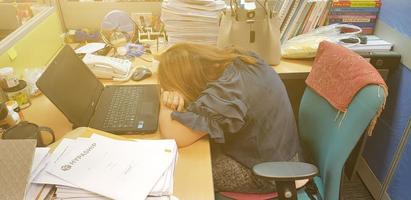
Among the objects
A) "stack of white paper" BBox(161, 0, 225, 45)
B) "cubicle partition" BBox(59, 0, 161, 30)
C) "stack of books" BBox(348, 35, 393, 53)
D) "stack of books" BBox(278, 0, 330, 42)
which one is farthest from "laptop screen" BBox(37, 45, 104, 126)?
"stack of books" BBox(348, 35, 393, 53)

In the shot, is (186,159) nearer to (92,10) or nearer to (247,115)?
(247,115)

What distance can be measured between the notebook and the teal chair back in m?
0.85

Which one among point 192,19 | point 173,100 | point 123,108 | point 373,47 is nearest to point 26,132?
point 123,108

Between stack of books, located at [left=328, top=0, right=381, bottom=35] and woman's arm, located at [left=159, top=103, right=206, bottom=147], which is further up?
stack of books, located at [left=328, top=0, right=381, bottom=35]

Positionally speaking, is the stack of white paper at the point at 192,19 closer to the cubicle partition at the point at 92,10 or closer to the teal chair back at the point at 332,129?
the cubicle partition at the point at 92,10

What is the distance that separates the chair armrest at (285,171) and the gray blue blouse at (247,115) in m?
0.13

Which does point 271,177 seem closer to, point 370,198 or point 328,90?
point 328,90

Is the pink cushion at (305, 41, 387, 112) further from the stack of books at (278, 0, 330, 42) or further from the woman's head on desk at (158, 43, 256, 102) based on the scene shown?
the stack of books at (278, 0, 330, 42)

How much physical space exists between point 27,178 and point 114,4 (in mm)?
1423

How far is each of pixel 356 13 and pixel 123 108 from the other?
139 cm

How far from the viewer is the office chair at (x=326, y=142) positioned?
0.95 meters

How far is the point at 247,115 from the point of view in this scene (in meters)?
1.11

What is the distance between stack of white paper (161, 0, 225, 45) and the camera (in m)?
1.66

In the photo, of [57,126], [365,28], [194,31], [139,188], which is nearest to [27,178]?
[139,188]
